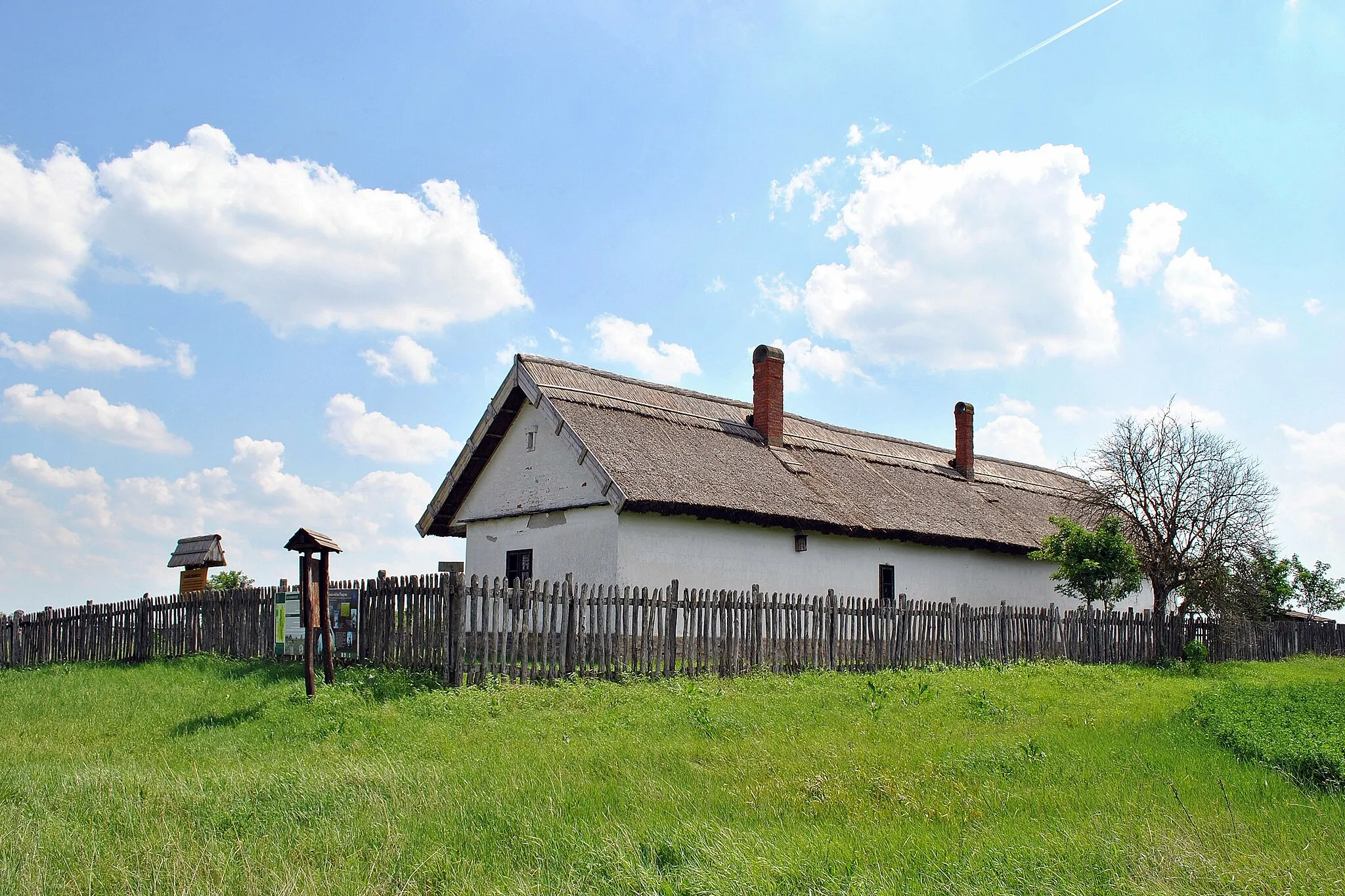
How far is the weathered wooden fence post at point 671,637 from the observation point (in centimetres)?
1388

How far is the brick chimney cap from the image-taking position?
21422 mm

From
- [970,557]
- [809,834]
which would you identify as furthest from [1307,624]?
[809,834]

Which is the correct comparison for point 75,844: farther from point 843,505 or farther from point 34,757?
point 843,505

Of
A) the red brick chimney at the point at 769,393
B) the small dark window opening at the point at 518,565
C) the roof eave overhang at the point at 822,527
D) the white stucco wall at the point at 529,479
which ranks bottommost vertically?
the small dark window opening at the point at 518,565

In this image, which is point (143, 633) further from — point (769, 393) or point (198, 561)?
point (769, 393)

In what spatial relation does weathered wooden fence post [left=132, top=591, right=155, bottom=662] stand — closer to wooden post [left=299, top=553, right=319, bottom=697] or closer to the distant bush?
wooden post [left=299, top=553, right=319, bottom=697]

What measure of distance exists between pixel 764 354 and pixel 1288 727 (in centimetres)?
1395

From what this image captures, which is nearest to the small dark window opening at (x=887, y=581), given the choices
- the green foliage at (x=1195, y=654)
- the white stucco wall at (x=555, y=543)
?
the green foliage at (x=1195, y=654)

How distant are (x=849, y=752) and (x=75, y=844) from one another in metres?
5.52

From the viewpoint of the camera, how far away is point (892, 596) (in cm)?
2064

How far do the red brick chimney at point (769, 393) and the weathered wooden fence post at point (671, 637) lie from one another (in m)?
7.85

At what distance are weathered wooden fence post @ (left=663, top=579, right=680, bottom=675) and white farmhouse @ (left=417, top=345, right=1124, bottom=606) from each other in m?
2.37

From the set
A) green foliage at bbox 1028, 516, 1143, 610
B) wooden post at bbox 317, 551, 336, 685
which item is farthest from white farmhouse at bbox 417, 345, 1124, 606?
wooden post at bbox 317, 551, 336, 685

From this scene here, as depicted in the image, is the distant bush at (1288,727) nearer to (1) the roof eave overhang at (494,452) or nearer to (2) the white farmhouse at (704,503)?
(2) the white farmhouse at (704,503)
